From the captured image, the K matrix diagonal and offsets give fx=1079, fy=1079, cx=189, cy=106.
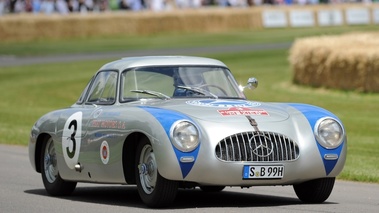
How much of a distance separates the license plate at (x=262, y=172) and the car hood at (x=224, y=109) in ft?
1.32

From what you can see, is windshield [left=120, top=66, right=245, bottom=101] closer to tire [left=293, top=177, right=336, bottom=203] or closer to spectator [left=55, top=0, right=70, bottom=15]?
tire [left=293, top=177, right=336, bottom=203]

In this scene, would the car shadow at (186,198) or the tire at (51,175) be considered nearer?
the car shadow at (186,198)

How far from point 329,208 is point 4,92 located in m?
19.2

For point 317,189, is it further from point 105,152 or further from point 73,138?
point 73,138

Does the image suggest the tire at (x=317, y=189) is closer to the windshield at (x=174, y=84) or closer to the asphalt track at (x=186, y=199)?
the asphalt track at (x=186, y=199)

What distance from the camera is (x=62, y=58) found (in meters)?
35.6

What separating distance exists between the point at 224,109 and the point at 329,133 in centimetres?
85

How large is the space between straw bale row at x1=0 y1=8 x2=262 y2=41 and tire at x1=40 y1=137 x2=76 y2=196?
3198 centimetres

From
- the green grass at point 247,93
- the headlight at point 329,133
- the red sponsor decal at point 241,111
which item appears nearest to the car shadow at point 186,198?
the headlight at point 329,133

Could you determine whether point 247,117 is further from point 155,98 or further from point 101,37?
point 101,37

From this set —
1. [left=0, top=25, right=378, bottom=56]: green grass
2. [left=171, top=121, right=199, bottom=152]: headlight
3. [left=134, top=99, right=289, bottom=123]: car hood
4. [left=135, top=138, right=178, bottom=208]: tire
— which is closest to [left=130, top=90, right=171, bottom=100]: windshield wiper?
[left=134, top=99, right=289, bottom=123]: car hood

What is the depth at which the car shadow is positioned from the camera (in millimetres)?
8711

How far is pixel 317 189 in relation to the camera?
870 centimetres

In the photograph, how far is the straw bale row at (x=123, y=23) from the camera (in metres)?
42.6
